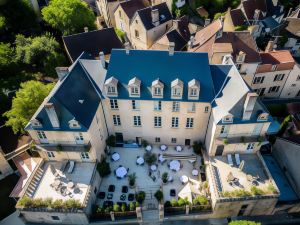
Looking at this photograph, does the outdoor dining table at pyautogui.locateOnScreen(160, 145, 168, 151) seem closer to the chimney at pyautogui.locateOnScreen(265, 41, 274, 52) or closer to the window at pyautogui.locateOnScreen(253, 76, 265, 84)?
the window at pyautogui.locateOnScreen(253, 76, 265, 84)

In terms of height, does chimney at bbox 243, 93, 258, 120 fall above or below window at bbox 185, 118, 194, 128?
above

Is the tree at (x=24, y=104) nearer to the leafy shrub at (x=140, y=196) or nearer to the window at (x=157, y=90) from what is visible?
the window at (x=157, y=90)

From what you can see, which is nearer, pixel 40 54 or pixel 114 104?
pixel 114 104

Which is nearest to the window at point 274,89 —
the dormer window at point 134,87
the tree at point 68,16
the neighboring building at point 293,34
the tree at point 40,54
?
the neighboring building at point 293,34

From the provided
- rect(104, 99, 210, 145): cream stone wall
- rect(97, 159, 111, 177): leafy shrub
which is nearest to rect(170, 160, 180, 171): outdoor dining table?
rect(104, 99, 210, 145): cream stone wall

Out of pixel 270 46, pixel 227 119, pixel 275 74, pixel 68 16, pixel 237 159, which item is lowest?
pixel 237 159

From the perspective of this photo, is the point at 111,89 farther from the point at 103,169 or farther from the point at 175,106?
the point at 103,169

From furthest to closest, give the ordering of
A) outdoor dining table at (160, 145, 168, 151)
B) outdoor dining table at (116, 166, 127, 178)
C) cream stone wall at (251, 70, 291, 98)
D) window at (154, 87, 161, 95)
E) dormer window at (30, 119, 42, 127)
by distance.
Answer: cream stone wall at (251, 70, 291, 98) → outdoor dining table at (160, 145, 168, 151) → outdoor dining table at (116, 166, 127, 178) → window at (154, 87, 161, 95) → dormer window at (30, 119, 42, 127)

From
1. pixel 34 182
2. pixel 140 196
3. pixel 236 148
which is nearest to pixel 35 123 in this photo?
pixel 34 182
